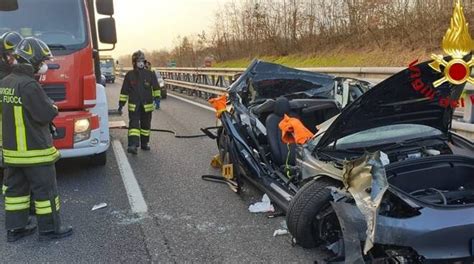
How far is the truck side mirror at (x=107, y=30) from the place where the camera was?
21.5 ft

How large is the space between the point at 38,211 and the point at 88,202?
3.50 ft

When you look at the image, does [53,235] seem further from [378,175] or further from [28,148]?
[378,175]

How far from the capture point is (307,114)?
217 inches

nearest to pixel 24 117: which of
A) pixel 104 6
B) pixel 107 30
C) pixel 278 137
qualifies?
pixel 278 137

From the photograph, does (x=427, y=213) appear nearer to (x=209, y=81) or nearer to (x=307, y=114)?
(x=307, y=114)

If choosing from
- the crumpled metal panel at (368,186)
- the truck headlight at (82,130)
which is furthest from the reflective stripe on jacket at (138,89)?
the crumpled metal panel at (368,186)

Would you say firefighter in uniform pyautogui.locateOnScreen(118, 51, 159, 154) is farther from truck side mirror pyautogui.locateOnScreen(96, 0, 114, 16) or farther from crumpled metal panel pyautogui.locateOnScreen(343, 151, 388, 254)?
crumpled metal panel pyautogui.locateOnScreen(343, 151, 388, 254)

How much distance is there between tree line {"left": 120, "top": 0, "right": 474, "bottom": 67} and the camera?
600 inches

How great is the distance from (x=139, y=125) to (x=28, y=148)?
3.90 m

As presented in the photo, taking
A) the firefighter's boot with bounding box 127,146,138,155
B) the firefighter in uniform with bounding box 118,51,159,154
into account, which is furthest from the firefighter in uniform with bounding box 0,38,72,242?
the firefighter in uniform with bounding box 118,51,159,154

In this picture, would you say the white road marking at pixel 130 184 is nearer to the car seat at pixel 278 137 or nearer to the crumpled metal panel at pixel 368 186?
the car seat at pixel 278 137

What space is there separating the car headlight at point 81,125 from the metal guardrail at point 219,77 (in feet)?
12.8

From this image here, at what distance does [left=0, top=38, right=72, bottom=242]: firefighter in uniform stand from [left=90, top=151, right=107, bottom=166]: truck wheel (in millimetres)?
2376

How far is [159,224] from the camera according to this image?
4.58m
